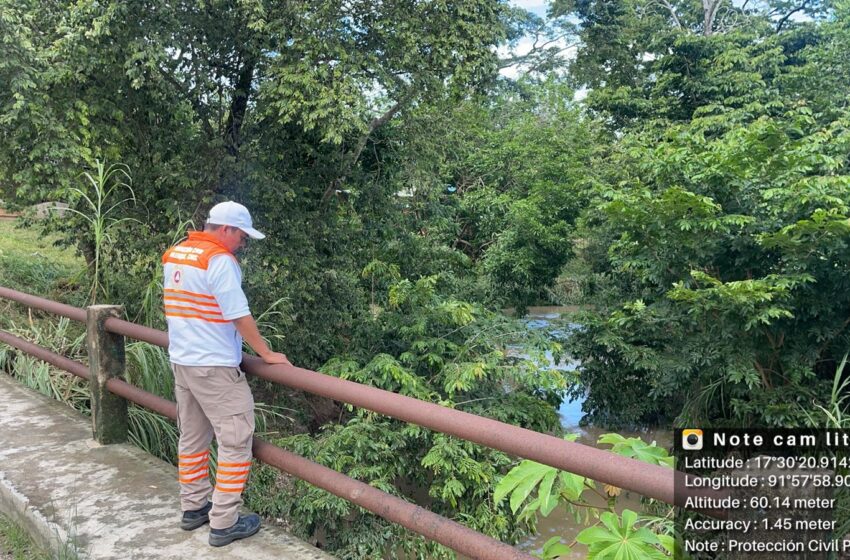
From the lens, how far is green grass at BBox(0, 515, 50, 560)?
121 inches

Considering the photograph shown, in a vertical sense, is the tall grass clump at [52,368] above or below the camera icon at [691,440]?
below

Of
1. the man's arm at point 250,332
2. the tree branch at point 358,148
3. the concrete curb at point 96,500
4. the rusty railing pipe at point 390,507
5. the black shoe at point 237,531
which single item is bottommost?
the concrete curb at point 96,500

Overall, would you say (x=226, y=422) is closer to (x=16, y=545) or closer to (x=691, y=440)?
(x=16, y=545)

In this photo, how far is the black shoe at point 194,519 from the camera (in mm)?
3131

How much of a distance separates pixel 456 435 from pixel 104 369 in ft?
8.91

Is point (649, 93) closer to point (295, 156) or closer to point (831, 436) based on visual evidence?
point (295, 156)

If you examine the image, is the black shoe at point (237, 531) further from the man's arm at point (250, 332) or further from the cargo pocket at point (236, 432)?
the man's arm at point (250, 332)

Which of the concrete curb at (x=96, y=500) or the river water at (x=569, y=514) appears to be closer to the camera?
the concrete curb at (x=96, y=500)

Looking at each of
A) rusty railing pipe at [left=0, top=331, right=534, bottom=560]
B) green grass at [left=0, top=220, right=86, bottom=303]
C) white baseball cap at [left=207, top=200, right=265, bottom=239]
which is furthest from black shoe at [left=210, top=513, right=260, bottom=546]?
green grass at [left=0, top=220, right=86, bottom=303]

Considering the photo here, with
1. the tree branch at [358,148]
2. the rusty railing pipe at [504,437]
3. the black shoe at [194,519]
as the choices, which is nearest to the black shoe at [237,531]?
the black shoe at [194,519]

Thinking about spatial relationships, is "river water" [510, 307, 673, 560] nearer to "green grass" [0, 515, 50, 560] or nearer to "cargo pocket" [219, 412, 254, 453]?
"cargo pocket" [219, 412, 254, 453]

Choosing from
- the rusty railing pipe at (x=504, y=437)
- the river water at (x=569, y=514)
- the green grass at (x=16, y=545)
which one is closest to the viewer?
the rusty railing pipe at (x=504, y=437)

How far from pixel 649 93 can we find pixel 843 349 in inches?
353

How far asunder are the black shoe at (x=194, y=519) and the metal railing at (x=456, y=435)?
1.22 feet
